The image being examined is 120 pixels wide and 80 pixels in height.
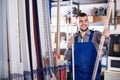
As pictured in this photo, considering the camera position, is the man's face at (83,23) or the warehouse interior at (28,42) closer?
the warehouse interior at (28,42)

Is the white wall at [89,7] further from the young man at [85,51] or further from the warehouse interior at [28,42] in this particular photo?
the warehouse interior at [28,42]

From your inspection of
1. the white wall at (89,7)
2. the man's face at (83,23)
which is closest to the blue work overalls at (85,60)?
the man's face at (83,23)

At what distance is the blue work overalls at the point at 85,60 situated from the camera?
2508mm

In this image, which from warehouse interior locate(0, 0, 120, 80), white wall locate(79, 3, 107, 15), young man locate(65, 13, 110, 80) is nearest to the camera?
warehouse interior locate(0, 0, 120, 80)

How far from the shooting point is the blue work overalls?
8.23 feet

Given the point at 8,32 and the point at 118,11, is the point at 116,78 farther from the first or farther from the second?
the point at 8,32

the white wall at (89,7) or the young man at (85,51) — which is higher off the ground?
the white wall at (89,7)

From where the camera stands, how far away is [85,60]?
2521mm

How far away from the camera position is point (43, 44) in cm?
161

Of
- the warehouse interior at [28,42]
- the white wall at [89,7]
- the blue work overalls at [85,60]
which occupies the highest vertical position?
the white wall at [89,7]

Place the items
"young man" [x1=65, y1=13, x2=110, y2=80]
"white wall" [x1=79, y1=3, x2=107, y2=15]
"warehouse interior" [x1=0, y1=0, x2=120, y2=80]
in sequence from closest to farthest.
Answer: "warehouse interior" [x1=0, y1=0, x2=120, y2=80] → "young man" [x1=65, y1=13, x2=110, y2=80] → "white wall" [x1=79, y1=3, x2=107, y2=15]

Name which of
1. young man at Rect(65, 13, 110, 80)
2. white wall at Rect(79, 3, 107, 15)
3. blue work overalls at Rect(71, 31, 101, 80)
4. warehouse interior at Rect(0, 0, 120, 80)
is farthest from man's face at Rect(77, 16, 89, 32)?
white wall at Rect(79, 3, 107, 15)

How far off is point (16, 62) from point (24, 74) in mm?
130

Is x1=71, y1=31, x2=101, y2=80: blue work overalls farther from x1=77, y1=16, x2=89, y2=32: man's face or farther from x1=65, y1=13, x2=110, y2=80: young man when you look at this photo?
x1=77, y1=16, x2=89, y2=32: man's face
